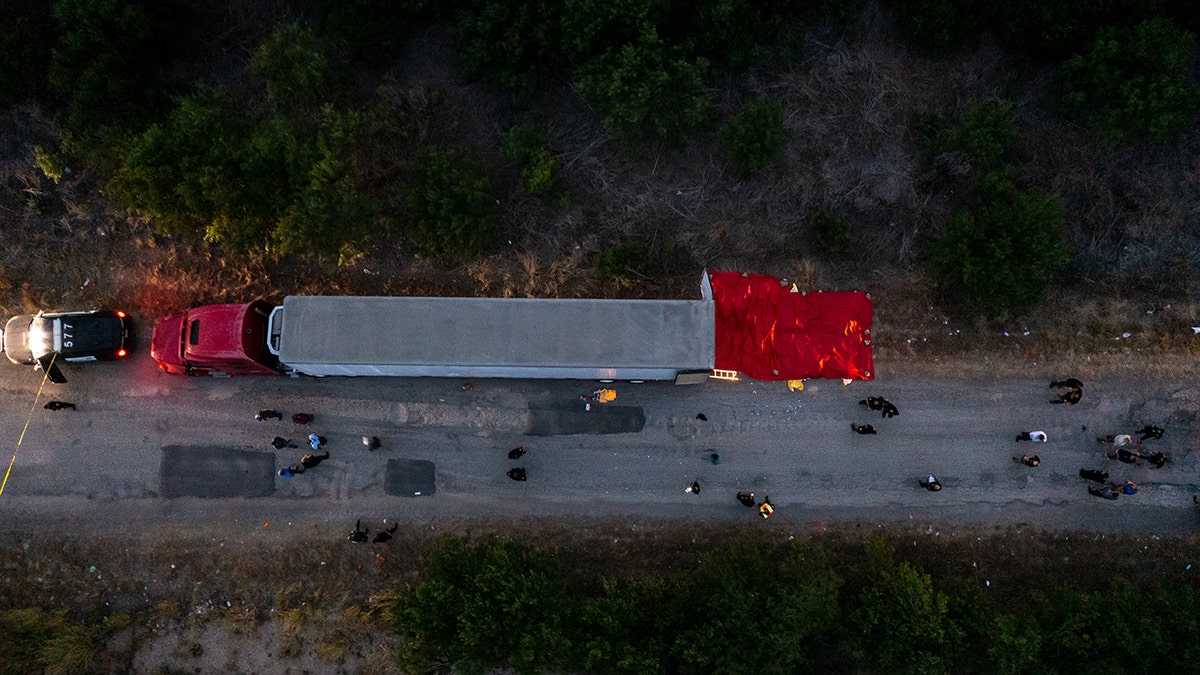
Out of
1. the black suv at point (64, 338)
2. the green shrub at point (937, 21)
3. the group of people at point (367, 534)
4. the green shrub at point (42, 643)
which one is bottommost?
the green shrub at point (42, 643)

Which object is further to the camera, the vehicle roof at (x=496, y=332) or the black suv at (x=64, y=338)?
the black suv at (x=64, y=338)

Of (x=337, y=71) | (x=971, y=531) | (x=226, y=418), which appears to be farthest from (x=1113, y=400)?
(x=226, y=418)

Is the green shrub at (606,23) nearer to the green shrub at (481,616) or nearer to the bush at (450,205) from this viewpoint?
the bush at (450,205)

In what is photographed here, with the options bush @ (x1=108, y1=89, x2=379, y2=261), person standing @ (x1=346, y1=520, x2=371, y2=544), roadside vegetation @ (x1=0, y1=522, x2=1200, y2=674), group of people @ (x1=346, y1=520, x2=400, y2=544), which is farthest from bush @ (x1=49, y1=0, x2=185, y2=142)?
group of people @ (x1=346, y1=520, x2=400, y2=544)

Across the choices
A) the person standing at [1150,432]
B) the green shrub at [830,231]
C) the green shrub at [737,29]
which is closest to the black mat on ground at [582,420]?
the green shrub at [830,231]

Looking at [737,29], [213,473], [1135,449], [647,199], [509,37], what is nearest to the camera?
[509,37]

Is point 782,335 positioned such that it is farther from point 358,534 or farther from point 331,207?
point 358,534

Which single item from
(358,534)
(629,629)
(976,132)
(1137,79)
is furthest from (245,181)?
(1137,79)
